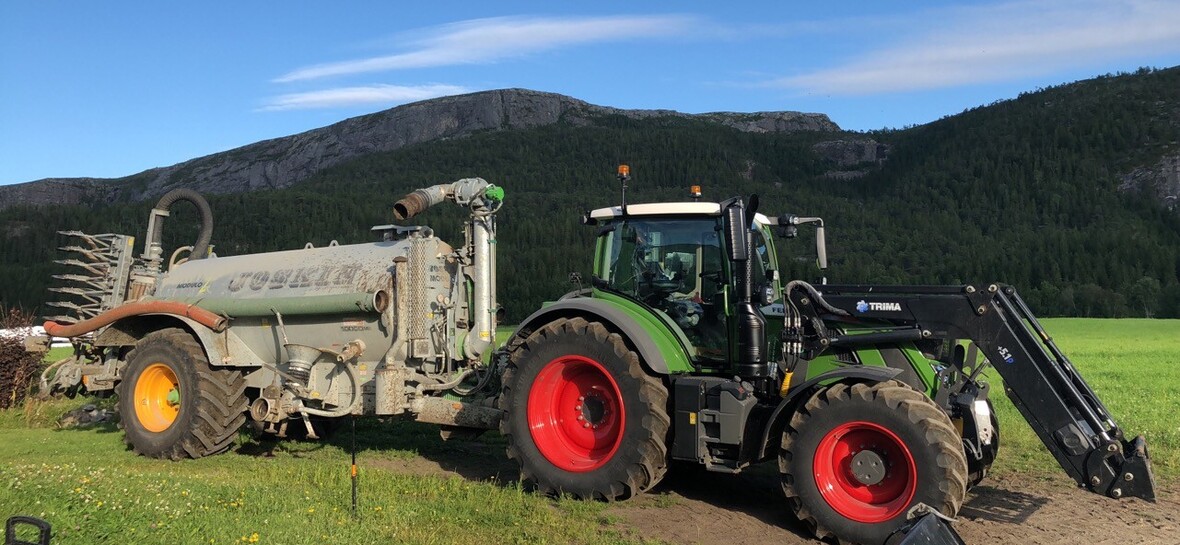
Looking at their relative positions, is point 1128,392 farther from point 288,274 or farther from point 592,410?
point 288,274

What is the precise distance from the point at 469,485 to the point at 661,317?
2.39m

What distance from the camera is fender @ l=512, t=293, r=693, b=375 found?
276 inches

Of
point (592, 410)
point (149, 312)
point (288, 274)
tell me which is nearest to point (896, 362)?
point (592, 410)

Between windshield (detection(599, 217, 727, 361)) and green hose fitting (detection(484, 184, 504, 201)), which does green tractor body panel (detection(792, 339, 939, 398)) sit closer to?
windshield (detection(599, 217, 727, 361))

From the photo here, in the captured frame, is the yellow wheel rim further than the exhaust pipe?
Yes

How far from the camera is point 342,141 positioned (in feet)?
531

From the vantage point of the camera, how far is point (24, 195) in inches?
6422

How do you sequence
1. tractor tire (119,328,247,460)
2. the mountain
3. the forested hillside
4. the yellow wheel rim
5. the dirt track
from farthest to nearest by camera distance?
the mountain → the forested hillside → the yellow wheel rim → tractor tire (119,328,247,460) → the dirt track

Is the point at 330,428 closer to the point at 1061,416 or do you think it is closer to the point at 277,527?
the point at 277,527

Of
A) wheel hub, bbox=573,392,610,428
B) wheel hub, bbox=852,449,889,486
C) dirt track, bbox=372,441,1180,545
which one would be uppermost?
wheel hub, bbox=573,392,610,428

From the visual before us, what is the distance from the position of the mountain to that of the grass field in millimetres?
142677

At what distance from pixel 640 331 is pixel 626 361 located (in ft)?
0.94

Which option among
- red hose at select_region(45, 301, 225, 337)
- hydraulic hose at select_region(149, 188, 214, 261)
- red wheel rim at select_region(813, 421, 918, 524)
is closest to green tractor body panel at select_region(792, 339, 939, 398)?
red wheel rim at select_region(813, 421, 918, 524)

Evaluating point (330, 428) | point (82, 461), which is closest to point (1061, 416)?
point (330, 428)
